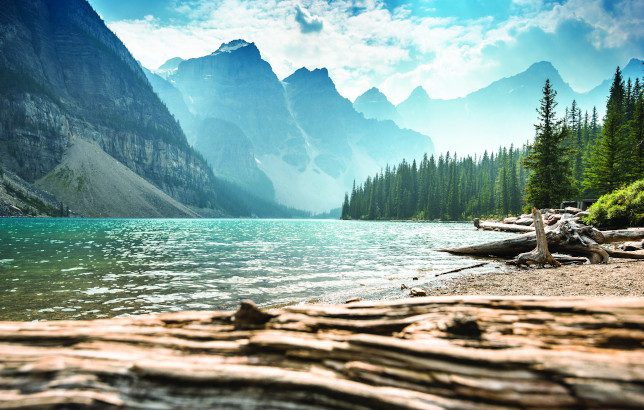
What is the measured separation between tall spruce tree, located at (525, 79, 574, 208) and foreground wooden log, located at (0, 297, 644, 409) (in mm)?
49937

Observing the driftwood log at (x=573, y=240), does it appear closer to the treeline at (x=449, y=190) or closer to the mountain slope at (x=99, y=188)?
the treeline at (x=449, y=190)

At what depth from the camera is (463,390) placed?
2.14m

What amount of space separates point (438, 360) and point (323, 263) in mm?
18146

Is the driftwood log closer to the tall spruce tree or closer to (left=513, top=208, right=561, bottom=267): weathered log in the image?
(left=513, top=208, right=561, bottom=267): weathered log

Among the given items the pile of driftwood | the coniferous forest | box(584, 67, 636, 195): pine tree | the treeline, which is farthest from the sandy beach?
the treeline

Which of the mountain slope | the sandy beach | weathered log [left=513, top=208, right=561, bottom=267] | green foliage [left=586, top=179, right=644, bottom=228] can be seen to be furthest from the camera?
the mountain slope

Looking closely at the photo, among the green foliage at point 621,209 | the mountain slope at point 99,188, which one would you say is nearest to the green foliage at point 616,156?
the green foliage at point 621,209

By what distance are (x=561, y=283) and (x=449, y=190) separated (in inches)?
4772

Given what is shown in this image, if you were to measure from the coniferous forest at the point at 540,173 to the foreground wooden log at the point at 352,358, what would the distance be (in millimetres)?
44635

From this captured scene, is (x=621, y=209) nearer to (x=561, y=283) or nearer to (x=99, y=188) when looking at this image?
(x=561, y=283)

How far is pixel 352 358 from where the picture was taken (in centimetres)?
259

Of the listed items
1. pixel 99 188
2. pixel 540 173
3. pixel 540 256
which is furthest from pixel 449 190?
pixel 99 188

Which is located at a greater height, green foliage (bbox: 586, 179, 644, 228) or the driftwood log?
green foliage (bbox: 586, 179, 644, 228)

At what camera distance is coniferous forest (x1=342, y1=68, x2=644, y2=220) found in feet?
146
